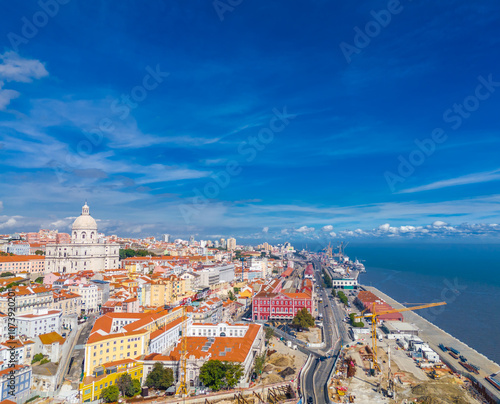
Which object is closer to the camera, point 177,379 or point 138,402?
point 138,402

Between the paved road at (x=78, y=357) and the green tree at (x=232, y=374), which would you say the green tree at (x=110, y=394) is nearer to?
the paved road at (x=78, y=357)

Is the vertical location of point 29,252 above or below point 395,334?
above

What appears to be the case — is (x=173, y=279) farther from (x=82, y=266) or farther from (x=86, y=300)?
(x=82, y=266)

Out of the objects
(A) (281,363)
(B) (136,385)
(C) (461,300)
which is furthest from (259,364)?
(C) (461,300)

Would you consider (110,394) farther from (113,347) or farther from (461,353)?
(461,353)

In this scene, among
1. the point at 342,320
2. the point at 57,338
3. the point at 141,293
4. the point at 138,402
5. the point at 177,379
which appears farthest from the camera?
the point at 342,320

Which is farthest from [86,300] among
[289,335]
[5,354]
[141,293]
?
[289,335]
